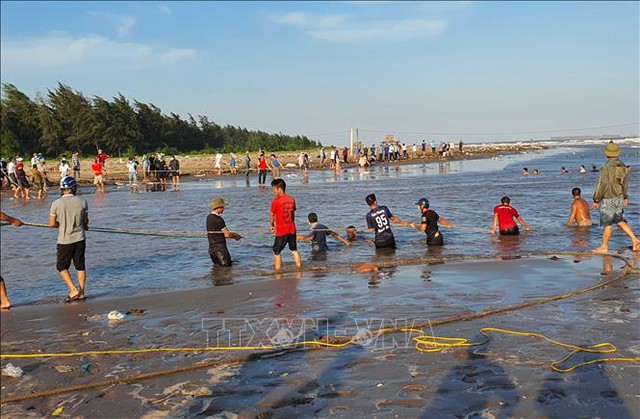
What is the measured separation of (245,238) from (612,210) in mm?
7943

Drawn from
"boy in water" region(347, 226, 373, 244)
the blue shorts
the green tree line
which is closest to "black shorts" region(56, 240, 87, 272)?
"boy in water" region(347, 226, 373, 244)

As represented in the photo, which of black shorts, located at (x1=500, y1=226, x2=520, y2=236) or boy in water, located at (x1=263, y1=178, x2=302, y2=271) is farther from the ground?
boy in water, located at (x1=263, y1=178, x2=302, y2=271)

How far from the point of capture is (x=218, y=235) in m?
10.7

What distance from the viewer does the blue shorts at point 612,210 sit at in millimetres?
10266

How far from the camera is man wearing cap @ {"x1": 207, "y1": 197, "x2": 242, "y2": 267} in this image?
34.9 feet

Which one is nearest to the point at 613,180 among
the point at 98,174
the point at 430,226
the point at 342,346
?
the point at 430,226

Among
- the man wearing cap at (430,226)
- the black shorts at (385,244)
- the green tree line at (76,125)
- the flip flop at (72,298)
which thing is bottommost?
the flip flop at (72,298)

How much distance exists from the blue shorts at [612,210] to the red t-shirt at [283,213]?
5436 mm

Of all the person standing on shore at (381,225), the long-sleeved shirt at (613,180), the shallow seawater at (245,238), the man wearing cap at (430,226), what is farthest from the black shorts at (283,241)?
the long-sleeved shirt at (613,180)

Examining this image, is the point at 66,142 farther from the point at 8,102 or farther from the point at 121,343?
the point at 121,343

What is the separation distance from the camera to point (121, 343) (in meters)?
6.27

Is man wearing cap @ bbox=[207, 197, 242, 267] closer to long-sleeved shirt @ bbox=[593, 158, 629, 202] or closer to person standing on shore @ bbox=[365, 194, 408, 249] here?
person standing on shore @ bbox=[365, 194, 408, 249]

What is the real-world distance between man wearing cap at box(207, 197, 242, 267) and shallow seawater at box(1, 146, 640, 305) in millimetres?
259

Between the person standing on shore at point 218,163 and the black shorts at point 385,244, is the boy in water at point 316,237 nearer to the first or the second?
the black shorts at point 385,244
